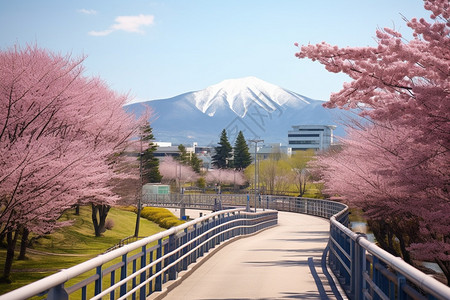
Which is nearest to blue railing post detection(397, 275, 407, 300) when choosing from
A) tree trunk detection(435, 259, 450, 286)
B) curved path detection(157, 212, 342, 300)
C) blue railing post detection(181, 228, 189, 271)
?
curved path detection(157, 212, 342, 300)

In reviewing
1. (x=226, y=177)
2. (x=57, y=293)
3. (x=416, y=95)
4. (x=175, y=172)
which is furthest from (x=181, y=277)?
(x=175, y=172)

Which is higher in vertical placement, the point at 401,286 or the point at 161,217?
the point at 401,286

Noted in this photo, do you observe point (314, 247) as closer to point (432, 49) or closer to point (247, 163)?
point (432, 49)

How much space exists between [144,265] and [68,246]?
30.8 m

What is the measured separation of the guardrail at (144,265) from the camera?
220 inches

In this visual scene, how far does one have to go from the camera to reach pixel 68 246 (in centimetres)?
Result: 3997

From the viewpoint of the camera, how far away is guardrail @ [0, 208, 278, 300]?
5593 millimetres

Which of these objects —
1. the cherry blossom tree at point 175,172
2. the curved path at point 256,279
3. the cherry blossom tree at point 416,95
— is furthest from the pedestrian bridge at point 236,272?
the cherry blossom tree at point 175,172

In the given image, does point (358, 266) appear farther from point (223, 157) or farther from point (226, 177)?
point (223, 157)

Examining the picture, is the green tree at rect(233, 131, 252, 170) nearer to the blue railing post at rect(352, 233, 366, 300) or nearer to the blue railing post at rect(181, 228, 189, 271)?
the blue railing post at rect(181, 228, 189, 271)

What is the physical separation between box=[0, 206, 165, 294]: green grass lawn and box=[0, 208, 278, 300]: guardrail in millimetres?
3129

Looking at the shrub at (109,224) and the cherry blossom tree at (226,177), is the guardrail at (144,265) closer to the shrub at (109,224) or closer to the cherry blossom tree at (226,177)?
the shrub at (109,224)

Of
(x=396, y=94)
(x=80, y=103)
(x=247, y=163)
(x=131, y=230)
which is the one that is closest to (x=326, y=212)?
(x=131, y=230)

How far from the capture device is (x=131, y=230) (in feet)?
187
